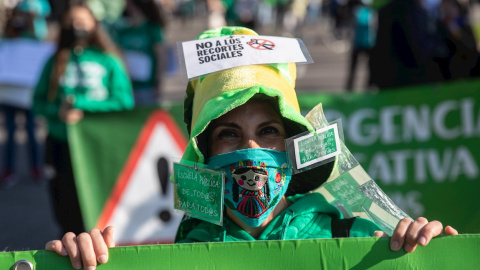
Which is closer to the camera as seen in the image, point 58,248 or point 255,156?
point 58,248

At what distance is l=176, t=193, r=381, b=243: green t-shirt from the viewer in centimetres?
242

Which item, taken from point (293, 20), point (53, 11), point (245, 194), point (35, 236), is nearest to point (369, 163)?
point (35, 236)

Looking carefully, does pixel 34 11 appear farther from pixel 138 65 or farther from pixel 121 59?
pixel 121 59

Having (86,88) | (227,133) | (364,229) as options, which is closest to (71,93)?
(86,88)

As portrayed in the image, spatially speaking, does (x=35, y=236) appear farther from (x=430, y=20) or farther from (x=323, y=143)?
(x=323, y=143)

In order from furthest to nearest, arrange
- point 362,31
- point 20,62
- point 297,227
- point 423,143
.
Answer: point 362,31, point 20,62, point 423,143, point 297,227

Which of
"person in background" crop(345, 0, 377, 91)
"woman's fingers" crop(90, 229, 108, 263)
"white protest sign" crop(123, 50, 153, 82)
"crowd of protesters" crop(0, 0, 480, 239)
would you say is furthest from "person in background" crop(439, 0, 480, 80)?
"woman's fingers" crop(90, 229, 108, 263)

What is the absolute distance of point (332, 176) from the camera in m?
2.47

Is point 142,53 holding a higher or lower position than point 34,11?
Answer: lower

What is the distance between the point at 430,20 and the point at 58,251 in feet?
15.6

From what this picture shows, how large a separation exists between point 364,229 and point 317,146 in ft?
0.94

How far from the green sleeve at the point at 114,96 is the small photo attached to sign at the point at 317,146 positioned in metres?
3.10

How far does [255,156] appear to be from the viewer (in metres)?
2.38

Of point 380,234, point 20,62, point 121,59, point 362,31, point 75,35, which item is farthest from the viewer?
point 362,31
